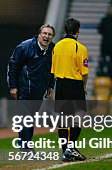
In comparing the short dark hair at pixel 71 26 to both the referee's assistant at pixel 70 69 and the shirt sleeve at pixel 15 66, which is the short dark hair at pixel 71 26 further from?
the shirt sleeve at pixel 15 66

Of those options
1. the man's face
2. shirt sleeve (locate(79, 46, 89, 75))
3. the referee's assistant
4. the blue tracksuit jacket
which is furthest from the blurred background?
shirt sleeve (locate(79, 46, 89, 75))

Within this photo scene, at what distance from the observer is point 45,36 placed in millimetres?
8117

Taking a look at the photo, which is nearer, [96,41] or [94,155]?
[94,155]

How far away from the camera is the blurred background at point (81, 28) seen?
48.8 ft

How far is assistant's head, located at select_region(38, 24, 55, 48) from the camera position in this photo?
Result: 8109 millimetres

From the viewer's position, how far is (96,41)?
617 inches

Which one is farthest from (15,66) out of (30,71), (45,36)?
(45,36)

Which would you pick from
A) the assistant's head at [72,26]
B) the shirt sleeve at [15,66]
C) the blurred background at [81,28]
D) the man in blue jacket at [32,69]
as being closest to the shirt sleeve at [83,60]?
the assistant's head at [72,26]

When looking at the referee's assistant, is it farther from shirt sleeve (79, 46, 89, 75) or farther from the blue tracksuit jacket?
the blue tracksuit jacket

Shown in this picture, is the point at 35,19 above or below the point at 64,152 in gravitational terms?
above

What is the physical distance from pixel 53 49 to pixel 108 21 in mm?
7555

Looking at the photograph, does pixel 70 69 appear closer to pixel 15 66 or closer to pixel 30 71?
pixel 30 71

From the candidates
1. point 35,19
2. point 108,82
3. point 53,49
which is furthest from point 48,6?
point 53,49

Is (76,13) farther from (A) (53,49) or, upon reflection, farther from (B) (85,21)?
(A) (53,49)
